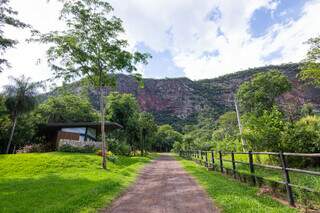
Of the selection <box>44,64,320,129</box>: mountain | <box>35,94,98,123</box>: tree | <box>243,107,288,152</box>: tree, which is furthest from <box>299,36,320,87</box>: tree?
<box>44,64,320,129</box>: mountain

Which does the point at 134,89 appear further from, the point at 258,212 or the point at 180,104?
the point at 258,212

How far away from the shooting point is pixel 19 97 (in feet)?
90.7

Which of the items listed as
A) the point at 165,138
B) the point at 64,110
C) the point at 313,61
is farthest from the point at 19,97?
the point at 165,138

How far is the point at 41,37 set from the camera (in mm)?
15555

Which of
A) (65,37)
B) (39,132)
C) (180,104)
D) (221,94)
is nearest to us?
(65,37)

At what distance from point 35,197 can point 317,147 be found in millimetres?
13554

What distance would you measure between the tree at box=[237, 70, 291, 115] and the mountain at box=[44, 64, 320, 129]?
62125 millimetres

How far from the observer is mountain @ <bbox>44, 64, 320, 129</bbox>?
94.9m

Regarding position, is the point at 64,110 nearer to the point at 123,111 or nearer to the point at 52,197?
the point at 123,111

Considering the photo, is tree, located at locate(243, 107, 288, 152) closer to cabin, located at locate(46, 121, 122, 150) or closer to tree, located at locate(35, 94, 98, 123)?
cabin, located at locate(46, 121, 122, 150)

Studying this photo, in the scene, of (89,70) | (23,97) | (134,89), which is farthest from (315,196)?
(134,89)

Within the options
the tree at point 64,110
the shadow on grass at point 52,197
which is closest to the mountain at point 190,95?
Result: the tree at point 64,110

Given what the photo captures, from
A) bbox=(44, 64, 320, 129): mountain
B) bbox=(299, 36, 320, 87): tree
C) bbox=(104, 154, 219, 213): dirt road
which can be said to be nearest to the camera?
bbox=(104, 154, 219, 213): dirt road

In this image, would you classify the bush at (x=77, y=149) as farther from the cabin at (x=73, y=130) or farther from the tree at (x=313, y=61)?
the tree at (x=313, y=61)
